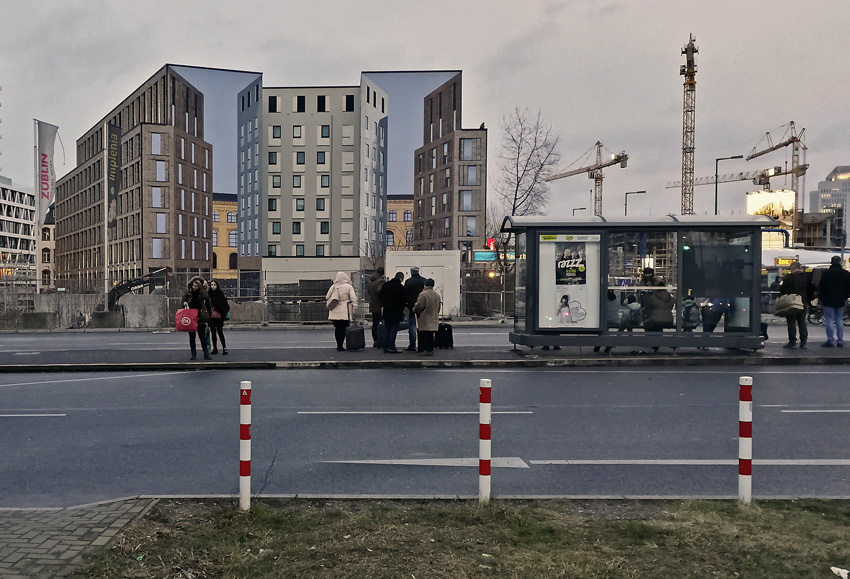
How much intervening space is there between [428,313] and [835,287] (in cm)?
894

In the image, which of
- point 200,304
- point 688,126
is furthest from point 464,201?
point 200,304

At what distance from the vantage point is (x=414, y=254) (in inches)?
1189

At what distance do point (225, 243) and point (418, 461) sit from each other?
103713 mm

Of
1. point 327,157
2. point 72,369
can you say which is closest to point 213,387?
point 72,369

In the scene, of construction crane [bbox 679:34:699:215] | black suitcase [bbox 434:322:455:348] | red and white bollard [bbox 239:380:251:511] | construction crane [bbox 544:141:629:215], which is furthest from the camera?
construction crane [bbox 544:141:629:215]

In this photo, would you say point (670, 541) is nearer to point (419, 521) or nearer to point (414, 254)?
point (419, 521)

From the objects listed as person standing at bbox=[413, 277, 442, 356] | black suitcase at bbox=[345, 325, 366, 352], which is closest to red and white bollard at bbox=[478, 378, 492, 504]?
person standing at bbox=[413, 277, 442, 356]

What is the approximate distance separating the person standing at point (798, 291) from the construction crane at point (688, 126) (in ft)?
280

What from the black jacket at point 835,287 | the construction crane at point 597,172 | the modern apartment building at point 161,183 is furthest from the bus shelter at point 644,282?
the construction crane at point 597,172

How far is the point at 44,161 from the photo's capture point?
43.2 meters

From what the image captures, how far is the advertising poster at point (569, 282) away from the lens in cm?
1509

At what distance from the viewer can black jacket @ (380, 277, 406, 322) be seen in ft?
51.2

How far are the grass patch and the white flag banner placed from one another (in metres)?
43.6

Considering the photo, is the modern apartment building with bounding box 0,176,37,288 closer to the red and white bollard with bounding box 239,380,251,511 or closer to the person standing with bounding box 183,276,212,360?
the person standing with bounding box 183,276,212,360
